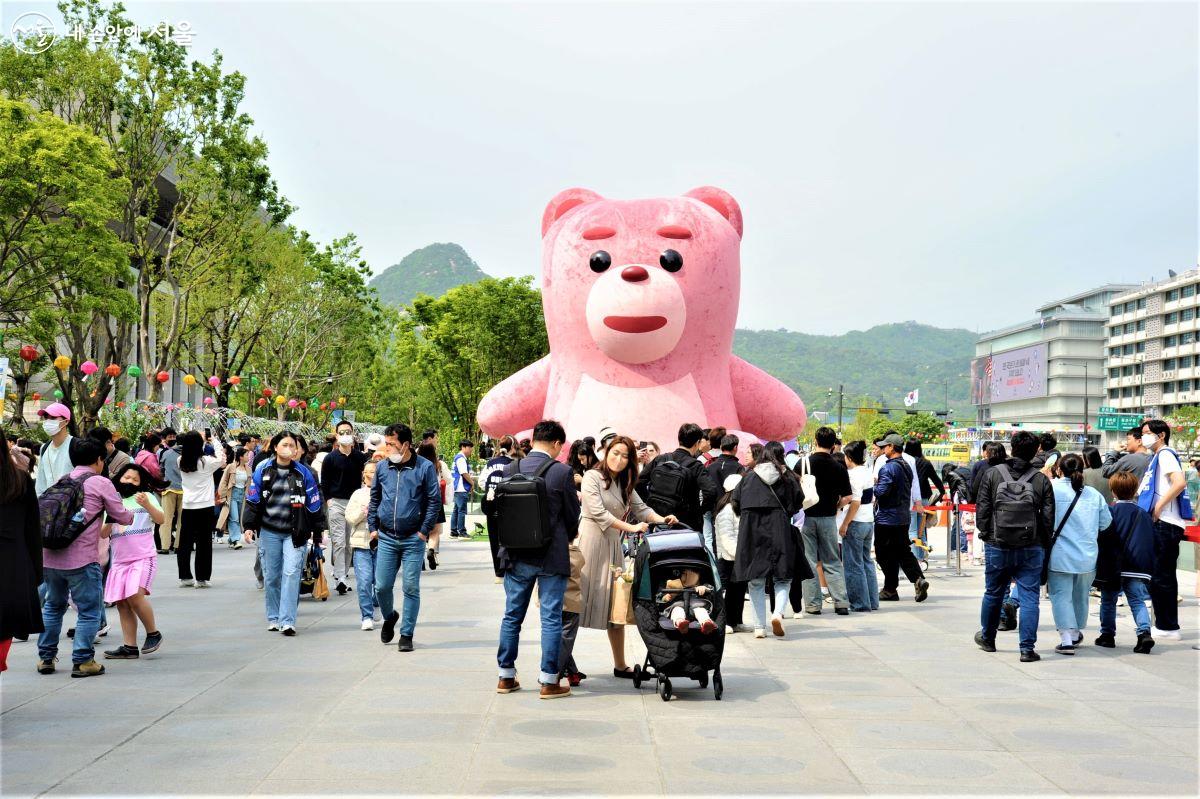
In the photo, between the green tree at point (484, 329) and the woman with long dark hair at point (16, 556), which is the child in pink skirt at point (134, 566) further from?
the green tree at point (484, 329)

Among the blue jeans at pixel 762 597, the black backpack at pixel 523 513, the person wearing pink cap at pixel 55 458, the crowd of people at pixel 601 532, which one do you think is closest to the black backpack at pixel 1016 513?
the crowd of people at pixel 601 532

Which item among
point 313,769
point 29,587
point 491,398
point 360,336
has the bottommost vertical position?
point 313,769

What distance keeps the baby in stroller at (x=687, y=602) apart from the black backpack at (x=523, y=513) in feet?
2.91

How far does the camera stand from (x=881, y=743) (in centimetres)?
590

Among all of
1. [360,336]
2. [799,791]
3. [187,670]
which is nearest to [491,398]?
[187,670]

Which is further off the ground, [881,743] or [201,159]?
[201,159]

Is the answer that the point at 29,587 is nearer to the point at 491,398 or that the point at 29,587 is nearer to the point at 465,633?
the point at 465,633

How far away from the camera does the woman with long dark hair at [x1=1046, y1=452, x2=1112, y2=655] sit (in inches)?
344

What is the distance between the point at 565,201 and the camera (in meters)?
18.0

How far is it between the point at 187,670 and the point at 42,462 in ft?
8.97

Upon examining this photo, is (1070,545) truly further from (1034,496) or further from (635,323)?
(635,323)

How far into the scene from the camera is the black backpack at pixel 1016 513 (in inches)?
327

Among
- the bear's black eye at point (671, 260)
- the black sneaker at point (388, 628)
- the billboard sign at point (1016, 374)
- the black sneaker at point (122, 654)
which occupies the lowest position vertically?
the black sneaker at point (122, 654)

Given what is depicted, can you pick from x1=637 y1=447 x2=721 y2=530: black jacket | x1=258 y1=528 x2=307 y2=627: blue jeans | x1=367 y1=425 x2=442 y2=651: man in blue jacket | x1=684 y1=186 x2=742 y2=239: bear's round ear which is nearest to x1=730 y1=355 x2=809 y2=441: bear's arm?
x1=684 y1=186 x2=742 y2=239: bear's round ear
